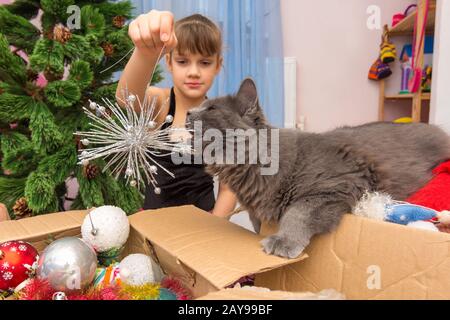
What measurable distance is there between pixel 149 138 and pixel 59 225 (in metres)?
0.32

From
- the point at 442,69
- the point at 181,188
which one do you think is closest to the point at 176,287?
the point at 181,188

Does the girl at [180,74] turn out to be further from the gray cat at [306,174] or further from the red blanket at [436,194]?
the red blanket at [436,194]

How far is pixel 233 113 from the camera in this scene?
73 cm

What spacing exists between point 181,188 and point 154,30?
63cm

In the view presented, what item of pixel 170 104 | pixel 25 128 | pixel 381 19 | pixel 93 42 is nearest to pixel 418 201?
pixel 170 104

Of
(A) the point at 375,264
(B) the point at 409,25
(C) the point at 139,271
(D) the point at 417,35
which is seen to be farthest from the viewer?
(B) the point at 409,25

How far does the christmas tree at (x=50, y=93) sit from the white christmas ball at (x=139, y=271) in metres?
0.35

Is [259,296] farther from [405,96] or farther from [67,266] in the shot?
[405,96]

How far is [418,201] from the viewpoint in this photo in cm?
74

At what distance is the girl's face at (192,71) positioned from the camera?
3.43 feet

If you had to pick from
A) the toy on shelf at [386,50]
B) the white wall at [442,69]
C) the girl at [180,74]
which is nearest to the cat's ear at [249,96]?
the girl at [180,74]

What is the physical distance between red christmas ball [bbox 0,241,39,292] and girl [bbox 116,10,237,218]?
0.43m

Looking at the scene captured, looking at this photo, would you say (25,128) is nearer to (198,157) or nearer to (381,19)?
(198,157)

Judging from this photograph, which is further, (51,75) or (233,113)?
(51,75)
